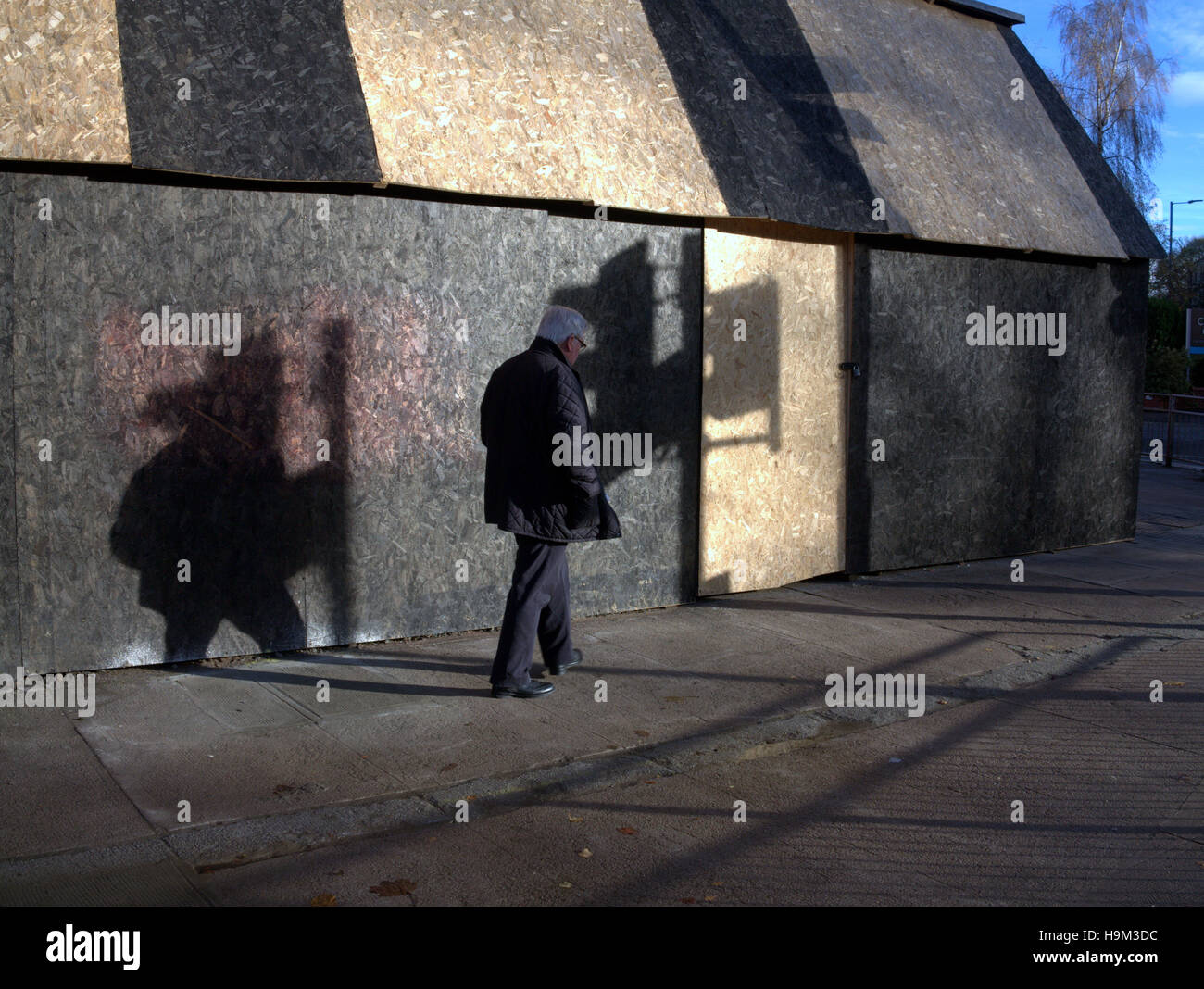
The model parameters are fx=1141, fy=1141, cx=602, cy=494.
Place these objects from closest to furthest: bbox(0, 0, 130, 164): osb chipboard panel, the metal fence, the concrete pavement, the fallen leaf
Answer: the fallen leaf → the concrete pavement → bbox(0, 0, 130, 164): osb chipboard panel → the metal fence

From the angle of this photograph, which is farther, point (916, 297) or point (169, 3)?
point (916, 297)

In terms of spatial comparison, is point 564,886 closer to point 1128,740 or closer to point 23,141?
point 1128,740

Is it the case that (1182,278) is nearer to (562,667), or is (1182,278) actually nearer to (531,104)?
(531,104)

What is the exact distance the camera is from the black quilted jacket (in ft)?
19.5

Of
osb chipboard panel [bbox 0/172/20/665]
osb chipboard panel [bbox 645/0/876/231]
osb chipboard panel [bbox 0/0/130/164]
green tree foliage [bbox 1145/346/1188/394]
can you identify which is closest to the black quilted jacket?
osb chipboard panel [bbox 0/0/130/164]

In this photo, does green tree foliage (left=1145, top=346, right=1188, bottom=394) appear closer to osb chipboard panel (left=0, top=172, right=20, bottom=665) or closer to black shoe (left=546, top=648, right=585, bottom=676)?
black shoe (left=546, top=648, right=585, bottom=676)

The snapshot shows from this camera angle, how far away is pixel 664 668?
686 centimetres

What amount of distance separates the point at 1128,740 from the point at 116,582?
17.9 feet

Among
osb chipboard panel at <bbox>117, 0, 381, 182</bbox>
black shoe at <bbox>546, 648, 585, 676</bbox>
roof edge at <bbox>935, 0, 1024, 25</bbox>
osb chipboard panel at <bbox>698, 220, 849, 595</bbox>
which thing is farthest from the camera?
roof edge at <bbox>935, 0, 1024, 25</bbox>

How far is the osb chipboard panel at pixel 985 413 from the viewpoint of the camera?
9.77 meters

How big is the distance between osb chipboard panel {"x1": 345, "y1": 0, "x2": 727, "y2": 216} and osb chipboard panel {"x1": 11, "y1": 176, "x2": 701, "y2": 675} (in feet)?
0.94

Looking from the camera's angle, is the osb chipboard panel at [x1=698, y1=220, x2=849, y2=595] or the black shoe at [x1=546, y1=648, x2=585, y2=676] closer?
the black shoe at [x1=546, y1=648, x2=585, y2=676]

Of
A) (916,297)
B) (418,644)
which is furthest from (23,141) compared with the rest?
(916,297)
